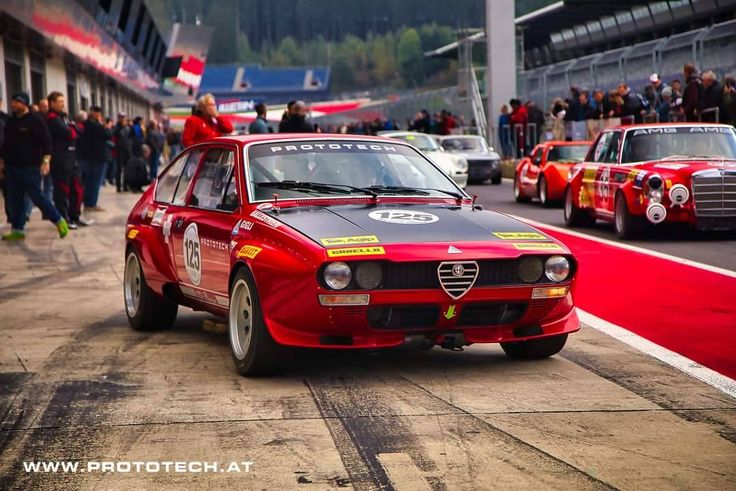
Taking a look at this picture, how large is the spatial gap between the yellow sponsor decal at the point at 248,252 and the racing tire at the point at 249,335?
8 cm

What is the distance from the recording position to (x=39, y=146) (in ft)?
54.5

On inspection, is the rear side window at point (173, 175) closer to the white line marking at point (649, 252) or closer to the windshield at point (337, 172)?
the windshield at point (337, 172)

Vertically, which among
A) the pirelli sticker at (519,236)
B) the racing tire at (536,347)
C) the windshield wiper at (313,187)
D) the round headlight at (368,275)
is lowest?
the racing tire at (536,347)

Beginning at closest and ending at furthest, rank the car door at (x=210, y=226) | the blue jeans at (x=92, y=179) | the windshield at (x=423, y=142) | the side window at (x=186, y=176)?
the car door at (x=210, y=226) → the side window at (x=186, y=176) → the blue jeans at (x=92, y=179) → the windshield at (x=423, y=142)

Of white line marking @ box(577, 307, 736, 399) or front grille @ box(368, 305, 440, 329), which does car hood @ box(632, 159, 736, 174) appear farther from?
front grille @ box(368, 305, 440, 329)

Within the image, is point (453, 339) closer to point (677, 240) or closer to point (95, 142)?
point (677, 240)

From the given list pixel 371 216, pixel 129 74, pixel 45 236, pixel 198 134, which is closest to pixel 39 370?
pixel 371 216

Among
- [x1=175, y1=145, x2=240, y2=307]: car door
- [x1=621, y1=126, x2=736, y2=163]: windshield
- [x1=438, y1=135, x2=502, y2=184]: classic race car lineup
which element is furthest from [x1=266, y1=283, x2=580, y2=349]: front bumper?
[x1=438, y1=135, x2=502, y2=184]: classic race car lineup

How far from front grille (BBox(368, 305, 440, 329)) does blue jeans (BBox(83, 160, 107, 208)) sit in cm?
1650

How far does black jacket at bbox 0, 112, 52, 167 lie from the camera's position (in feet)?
53.8

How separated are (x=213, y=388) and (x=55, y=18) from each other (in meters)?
26.0

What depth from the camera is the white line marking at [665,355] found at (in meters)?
6.55

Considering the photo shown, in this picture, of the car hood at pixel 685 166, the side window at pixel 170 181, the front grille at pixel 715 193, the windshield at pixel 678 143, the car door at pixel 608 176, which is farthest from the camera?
the car door at pixel 608 176

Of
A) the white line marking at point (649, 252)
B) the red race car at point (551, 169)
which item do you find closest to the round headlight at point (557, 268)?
the white line marking at point (649, 252)
